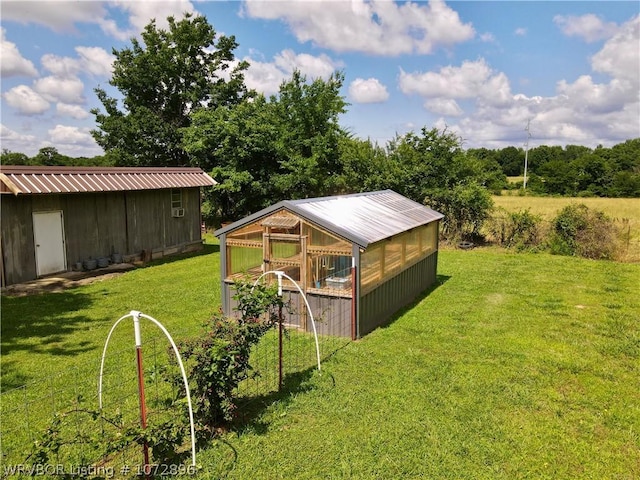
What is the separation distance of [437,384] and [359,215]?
4.24 m

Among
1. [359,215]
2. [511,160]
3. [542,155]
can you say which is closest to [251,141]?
[359,215]

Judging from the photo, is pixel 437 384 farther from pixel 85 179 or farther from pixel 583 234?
pixel 583 234

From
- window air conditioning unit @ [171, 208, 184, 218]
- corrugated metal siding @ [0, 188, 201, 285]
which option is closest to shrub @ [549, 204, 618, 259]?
corrugated metal siding @ [0, 188, 201, 285]

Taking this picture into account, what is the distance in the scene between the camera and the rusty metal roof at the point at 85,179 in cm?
1142

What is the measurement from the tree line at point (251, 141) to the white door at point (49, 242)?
9.68 m

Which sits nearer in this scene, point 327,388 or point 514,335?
point 327,388

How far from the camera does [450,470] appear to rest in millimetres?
4492

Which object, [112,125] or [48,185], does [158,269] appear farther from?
[112,125]

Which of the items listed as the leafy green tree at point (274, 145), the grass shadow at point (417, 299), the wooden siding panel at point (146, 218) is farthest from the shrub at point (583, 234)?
the wooden siding panel at point (146, 218)

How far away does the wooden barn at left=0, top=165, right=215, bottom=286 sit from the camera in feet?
38.8

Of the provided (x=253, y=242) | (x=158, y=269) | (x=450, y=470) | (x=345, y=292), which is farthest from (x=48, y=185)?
(x=450, y=470)

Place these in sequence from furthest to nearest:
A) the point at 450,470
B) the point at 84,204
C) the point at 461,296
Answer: the point at 84,204 → the point at 461,296 → the point at 450,470

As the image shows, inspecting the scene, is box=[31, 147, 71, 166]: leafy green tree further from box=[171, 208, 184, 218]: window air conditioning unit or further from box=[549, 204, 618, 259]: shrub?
box=[549, 204, 618, 259]: shrub

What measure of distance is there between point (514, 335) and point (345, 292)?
3.41 m
